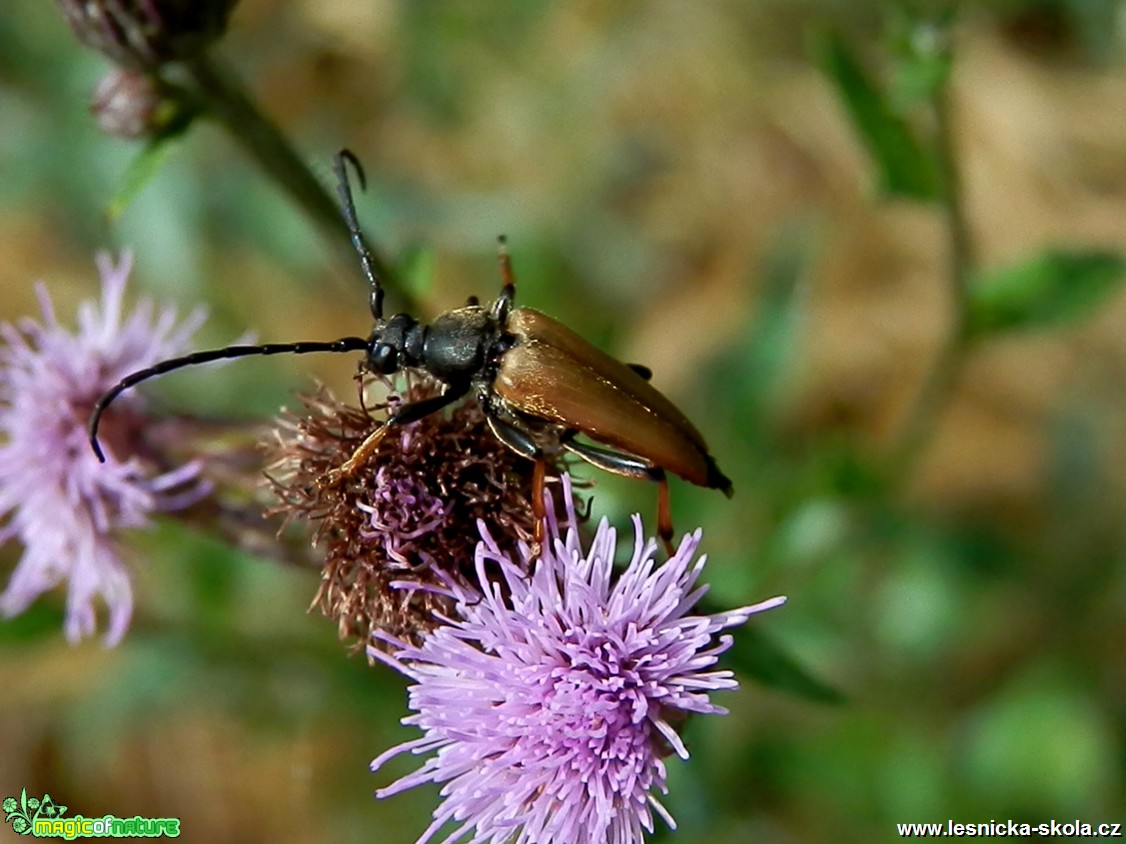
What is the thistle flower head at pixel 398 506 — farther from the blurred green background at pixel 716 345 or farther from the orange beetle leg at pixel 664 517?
the blurred green background at pixel 716 345

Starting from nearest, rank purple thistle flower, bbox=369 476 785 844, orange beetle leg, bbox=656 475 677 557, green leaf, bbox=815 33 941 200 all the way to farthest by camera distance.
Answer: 1. purple thistle flower, bbox=369 476 785 844
2. orange beetle leg, bbox=656 475 677 557
3. green leaf, bbox=815 33 941 200

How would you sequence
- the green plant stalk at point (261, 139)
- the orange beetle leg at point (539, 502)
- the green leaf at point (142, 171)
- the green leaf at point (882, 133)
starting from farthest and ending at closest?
1. the green leaf at point (882, 133)
2. the green plant stalk at point (261, 139)
3. the green leaf at point (142, 171)
4. the orange beetle leg at point (539, 502)

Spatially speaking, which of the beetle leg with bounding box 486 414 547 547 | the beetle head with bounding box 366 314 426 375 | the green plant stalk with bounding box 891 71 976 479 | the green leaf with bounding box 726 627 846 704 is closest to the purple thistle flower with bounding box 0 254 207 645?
the beetle head with bounding box 366 314 426 375

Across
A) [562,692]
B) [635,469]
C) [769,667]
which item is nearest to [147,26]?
[635,469]

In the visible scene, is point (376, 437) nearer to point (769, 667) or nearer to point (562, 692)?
point (562, 692)

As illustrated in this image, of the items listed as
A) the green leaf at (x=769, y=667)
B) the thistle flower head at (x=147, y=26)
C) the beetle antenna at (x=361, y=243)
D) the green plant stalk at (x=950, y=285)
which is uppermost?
the green plant stalk at (x=950, y=285)

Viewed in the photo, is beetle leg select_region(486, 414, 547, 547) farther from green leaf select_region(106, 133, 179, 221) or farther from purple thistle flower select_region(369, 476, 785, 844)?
green leaf select_region(106, 133, 179, 221)

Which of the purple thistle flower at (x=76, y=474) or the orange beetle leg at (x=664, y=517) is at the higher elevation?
the purple thistle flower at (x=76, y=474)

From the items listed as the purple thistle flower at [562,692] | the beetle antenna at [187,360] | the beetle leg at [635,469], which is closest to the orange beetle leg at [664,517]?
the beetle leg at [635,469]
